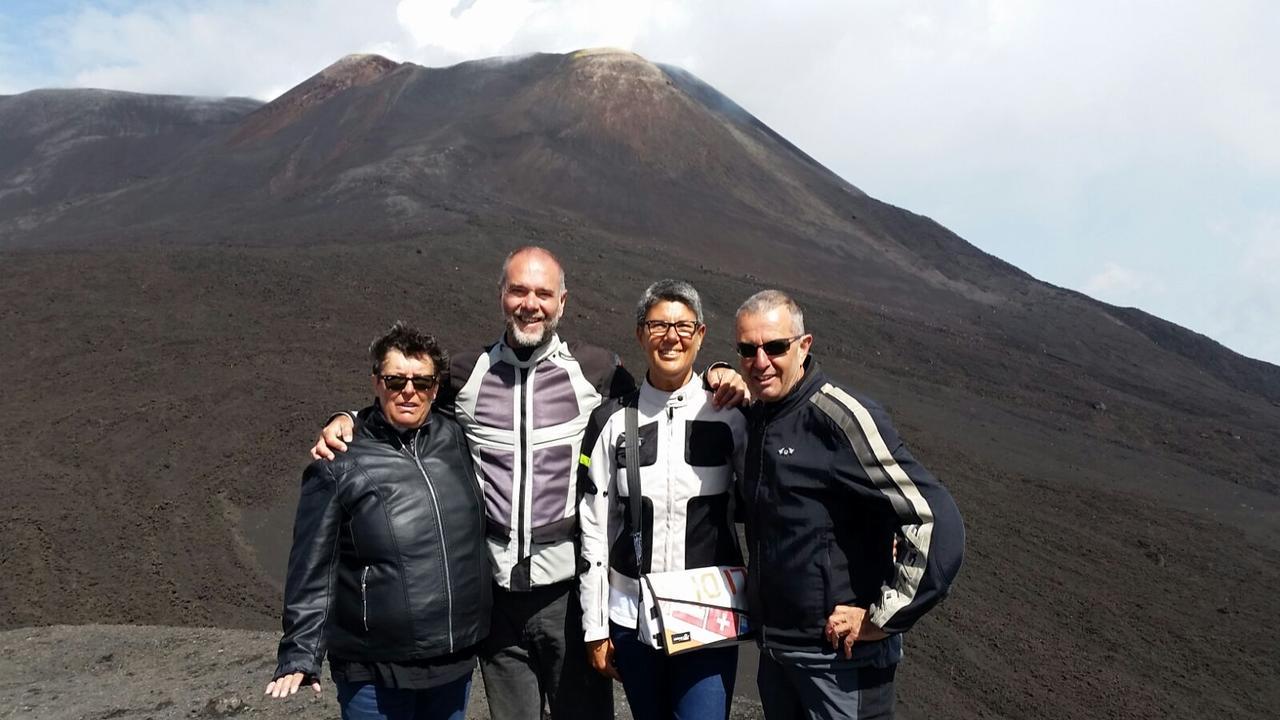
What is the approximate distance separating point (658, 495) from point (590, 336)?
1436 centimetres

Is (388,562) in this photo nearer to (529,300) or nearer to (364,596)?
(364,596)

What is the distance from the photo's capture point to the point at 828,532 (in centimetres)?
232

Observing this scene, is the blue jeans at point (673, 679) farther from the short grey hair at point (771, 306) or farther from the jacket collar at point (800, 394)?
the short grey hair at point (771, 306)

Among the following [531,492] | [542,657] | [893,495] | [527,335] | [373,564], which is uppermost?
[527,335]

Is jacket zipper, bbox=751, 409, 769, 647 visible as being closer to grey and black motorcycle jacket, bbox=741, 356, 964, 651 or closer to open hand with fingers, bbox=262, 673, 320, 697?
grey and black motorcycle jacket, bbox=741, 356, 964, 651

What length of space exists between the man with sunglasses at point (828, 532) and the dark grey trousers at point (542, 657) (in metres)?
0.60

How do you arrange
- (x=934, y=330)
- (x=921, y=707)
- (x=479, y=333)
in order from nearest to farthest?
(x=921, y=707) → (x=479, y=333) → (x=934, y=330)

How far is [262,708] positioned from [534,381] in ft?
11.2

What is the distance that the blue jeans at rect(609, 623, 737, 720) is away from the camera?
2.48 metres

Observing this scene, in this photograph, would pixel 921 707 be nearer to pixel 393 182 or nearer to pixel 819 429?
pixel 819 429

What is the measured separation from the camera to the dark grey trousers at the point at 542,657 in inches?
106

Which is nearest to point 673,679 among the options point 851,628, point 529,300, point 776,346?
point 851,628

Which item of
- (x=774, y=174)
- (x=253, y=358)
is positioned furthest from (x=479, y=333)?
(x=774, y=174)

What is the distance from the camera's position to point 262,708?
4.91 meters
